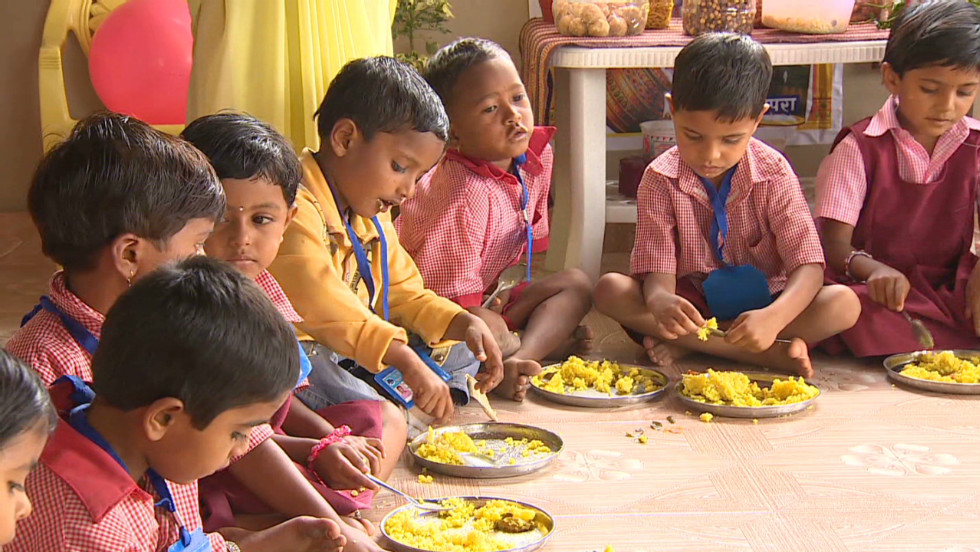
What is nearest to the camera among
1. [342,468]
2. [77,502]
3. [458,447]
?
[77,502]

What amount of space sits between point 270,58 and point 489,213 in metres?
0.66

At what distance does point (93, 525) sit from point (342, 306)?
3.00ft

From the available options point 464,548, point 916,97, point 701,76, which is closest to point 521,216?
point 701,76

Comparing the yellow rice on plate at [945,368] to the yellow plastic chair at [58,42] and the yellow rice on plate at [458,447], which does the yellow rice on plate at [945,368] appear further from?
the yellow plastic chair at [58,42]

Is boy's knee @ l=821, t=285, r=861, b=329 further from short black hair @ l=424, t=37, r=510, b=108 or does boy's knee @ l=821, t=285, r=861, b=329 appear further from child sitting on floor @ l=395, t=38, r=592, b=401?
short black hair @ l=424, t=37, r=510, b=108

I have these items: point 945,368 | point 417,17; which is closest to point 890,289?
point 945,368

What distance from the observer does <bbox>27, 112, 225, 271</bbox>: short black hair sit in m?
1.63

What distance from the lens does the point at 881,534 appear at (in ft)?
6.45

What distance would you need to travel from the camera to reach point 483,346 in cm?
238

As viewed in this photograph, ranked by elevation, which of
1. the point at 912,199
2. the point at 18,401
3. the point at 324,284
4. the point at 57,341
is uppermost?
the point at 18,401

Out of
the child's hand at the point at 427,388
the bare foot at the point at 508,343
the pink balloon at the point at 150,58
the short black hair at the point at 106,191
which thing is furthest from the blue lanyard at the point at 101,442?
the pink balloon at the point at 150,58

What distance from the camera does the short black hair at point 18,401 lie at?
3.70ft

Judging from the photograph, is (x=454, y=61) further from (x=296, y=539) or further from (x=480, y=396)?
(x=296, y=539)

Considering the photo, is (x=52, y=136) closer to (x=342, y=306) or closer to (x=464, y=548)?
(x=342, y=306)
